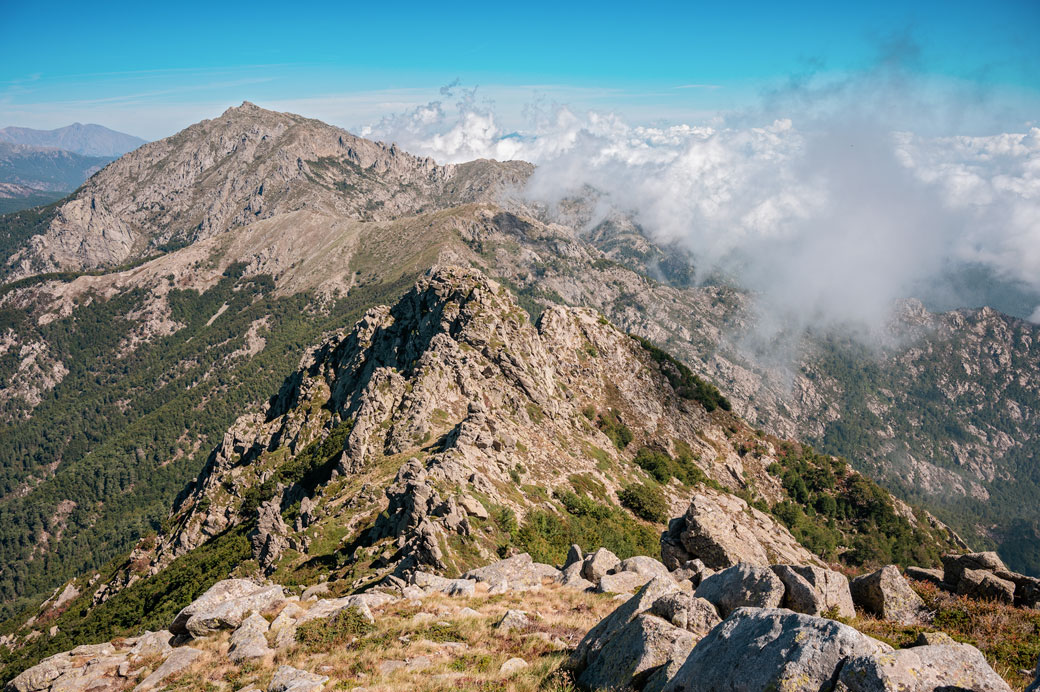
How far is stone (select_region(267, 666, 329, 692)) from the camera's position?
20531mm

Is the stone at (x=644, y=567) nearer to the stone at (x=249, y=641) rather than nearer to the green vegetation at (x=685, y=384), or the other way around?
the stone at (x=249, y=641)

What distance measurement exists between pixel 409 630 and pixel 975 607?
26020mm

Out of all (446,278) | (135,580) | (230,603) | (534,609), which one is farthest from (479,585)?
(446,278)

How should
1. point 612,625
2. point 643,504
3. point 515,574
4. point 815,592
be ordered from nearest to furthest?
point 612,625, point 815,592, point 515,574, point 643,504

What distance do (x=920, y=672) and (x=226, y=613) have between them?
1311 inches

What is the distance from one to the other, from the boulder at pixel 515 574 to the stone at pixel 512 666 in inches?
638

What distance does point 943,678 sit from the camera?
11.5 metres

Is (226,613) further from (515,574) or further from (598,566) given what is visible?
(598,566)

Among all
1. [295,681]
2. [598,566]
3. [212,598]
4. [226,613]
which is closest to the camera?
[295,681]

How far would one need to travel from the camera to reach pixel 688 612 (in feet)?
61.1

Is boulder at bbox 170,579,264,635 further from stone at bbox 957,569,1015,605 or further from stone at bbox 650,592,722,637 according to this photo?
stone at bbox 957,569,1015,605

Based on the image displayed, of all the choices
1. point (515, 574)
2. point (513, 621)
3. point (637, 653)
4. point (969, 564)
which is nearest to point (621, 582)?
point (515, 574)

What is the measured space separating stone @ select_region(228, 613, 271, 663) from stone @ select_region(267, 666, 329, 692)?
3.31m

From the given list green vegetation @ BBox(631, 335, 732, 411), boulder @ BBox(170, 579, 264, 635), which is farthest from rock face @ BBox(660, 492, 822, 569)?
green vegetation @ BBox(631, 335, 732, 411)
